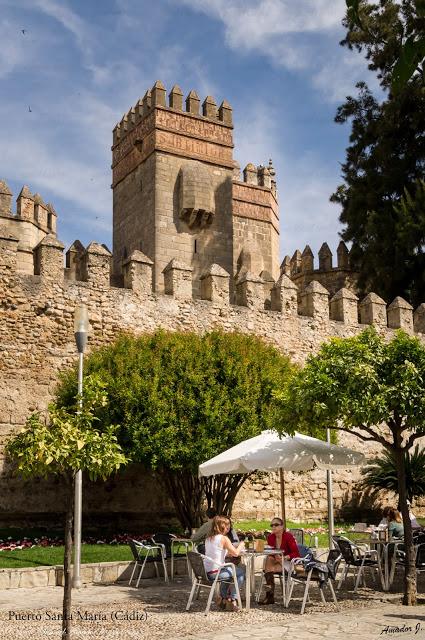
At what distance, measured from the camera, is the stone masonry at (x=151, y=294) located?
15469 millimetres

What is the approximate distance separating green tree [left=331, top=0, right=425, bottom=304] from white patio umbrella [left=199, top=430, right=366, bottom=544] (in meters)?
14.5

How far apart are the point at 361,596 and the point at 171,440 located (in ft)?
18.2

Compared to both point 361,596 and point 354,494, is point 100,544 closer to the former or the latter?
point 361,596

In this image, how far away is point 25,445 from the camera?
647 cm

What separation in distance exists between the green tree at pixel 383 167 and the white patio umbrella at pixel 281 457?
14492 mm

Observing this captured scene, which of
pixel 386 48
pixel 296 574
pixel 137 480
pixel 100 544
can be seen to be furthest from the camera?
pixel 386 48

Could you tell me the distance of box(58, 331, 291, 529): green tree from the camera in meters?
14.0

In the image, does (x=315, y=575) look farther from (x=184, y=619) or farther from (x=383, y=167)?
(x=383, y=167)

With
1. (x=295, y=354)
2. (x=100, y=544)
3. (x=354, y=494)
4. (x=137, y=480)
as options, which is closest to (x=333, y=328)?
(x=295, y=354)

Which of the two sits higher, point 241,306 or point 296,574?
point 241,306

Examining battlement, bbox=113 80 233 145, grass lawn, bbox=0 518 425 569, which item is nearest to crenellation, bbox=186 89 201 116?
battlement, bbox=113 80 233 145

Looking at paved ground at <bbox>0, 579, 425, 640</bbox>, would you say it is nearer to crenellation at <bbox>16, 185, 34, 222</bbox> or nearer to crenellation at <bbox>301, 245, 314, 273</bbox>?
crenellation at <bbox>16, 185, 34, 222</bbox>

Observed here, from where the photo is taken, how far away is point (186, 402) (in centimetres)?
1446

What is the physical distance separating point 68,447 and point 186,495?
9.01 metres
